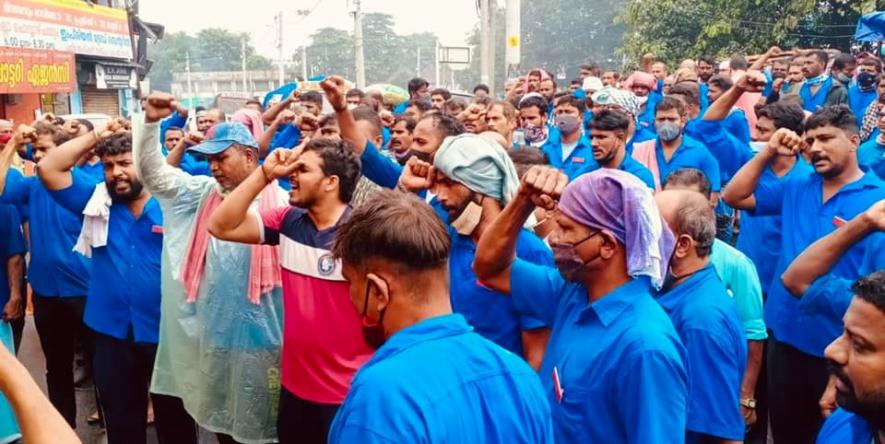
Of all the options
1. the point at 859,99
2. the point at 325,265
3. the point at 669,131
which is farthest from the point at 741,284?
the point at 859,99

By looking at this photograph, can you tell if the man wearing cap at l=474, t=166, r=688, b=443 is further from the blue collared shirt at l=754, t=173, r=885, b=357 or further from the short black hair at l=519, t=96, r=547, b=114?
the short black hair at l=519, t=96, r=547, b=114

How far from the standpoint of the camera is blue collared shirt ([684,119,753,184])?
6.92 metres

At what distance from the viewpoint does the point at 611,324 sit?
2.28 metres

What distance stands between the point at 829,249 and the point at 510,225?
134 centimetres

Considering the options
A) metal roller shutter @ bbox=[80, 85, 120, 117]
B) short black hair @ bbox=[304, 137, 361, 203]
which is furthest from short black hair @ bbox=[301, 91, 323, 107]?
metal roller shutter @ bbox=[80, 85, 120, 117]

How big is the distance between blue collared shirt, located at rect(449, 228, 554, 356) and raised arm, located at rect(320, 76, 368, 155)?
1323mm

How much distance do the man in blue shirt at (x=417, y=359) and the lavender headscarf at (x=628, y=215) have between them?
54 cm

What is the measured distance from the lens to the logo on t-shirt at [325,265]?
3475mm

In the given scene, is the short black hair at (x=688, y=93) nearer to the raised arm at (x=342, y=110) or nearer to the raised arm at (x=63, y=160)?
the raised arm at (x=342, y=110)

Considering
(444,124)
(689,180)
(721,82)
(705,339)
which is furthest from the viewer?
(721,82)

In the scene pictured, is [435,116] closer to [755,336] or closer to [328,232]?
[328,232]

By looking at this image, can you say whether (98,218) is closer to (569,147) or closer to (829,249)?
(829,249)

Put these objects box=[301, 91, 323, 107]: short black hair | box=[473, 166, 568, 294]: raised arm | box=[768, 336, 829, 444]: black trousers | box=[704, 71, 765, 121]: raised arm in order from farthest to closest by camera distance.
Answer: box=[301, 91, 323, 107]: short black hair → box=[704, 71, 765, 121]: raised arm → box=[768, 336, 829, 444]: black trousers → box=[473, 166, 568, 294]: raised arm

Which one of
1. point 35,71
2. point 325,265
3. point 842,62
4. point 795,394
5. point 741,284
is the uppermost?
point 842,62
